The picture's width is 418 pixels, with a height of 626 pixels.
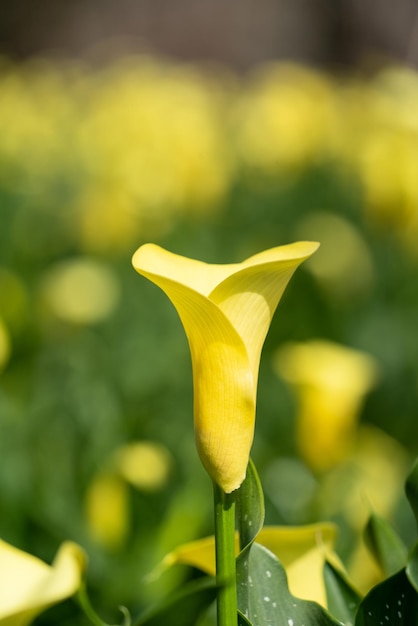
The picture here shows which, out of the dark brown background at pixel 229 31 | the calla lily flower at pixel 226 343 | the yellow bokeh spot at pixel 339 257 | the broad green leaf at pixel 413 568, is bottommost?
the dark brown background at pixel 229 31

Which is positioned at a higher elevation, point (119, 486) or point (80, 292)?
point (119, 486)

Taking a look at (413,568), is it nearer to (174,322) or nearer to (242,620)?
(242,620)

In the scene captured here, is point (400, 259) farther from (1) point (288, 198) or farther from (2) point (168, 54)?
(2) point (168, 54)

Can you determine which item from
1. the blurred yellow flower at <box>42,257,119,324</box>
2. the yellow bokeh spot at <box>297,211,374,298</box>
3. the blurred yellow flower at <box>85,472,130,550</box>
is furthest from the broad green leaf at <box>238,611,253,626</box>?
the yellow bokeh spot at <box>297,211,374,298</box>

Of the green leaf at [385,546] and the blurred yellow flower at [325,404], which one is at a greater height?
the green leaf at [385,546]

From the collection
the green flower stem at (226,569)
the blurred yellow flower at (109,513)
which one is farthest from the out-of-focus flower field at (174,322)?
the green flower stem at (226,569)

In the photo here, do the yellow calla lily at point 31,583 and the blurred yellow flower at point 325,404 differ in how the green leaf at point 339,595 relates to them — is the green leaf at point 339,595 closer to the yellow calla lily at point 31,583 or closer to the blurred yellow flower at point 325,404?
the yellow calla lily at point 31,583

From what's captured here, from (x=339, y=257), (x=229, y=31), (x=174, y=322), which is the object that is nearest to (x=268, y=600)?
(x=174, y=322)
